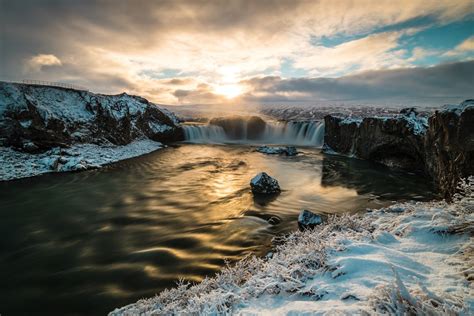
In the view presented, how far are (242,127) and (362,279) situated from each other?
45.6m

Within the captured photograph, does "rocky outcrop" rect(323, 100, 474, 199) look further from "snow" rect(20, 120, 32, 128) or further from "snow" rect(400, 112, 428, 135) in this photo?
"snow" rect(20, 120, 32, 128)

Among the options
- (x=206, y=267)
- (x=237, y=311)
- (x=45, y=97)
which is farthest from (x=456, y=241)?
(x=45, y=97)

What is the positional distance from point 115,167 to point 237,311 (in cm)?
1970

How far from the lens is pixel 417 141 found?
17938mm

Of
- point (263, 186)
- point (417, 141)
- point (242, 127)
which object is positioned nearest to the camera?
point (263, 186)

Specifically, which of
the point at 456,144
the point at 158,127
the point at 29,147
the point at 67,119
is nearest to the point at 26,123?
the point at 29,147

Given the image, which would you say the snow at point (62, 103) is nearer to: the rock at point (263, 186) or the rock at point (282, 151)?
the rock at point (282, 151)

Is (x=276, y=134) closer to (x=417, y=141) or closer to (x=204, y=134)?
(x=204, y=134)

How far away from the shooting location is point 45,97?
23.7 metres

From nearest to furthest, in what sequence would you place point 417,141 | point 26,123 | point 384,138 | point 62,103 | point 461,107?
point 461,107 → point 417,141 → point 26,123 → point 384,138 → point 62,103

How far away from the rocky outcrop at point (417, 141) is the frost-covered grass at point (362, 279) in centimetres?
401

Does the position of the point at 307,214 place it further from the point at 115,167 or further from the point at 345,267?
the point at 115,167

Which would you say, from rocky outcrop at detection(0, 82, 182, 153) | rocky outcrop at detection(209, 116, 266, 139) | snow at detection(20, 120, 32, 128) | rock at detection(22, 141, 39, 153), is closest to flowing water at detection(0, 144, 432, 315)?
rock at detection(22, 141, 39, 153)

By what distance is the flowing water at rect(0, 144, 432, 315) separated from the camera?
18.9 ft
